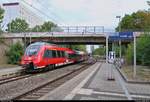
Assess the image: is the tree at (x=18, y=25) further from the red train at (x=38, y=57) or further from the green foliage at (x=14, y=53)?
the red train at (x=38, y=57)

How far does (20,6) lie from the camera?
124062mm

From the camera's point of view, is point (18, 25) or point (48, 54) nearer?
point (48, 54)

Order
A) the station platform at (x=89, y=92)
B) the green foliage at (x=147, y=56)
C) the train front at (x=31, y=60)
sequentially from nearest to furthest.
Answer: the station platform at (x=89, y=92), the train front at (x=31, y=60), the green foliage at (x=147, y=56)

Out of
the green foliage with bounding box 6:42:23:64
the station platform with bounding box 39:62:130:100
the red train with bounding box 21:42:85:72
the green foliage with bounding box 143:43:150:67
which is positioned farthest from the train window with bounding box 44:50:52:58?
the green foliage with bounding box 6:42:23:64

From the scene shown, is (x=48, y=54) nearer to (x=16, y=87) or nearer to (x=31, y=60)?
(x=31, y=60)

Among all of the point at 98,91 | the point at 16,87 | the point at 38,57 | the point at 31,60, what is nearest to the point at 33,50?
the point at 38,57

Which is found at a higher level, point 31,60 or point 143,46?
point 143,46

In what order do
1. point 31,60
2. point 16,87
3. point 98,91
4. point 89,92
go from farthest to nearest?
1. point 31,60
2. point 16,87
3. point 98,91
4. point 89,92

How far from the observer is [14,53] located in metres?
58.3

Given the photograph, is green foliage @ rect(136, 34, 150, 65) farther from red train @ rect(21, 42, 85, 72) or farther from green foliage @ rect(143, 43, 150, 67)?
red train @ rect(21, 42, 85, 72)

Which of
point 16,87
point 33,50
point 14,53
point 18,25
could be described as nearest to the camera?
point 16,87

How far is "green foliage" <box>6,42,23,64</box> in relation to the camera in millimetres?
58281

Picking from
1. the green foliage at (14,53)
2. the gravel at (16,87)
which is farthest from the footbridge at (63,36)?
the gravel at (16,87)

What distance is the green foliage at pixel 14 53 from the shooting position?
191 feet
